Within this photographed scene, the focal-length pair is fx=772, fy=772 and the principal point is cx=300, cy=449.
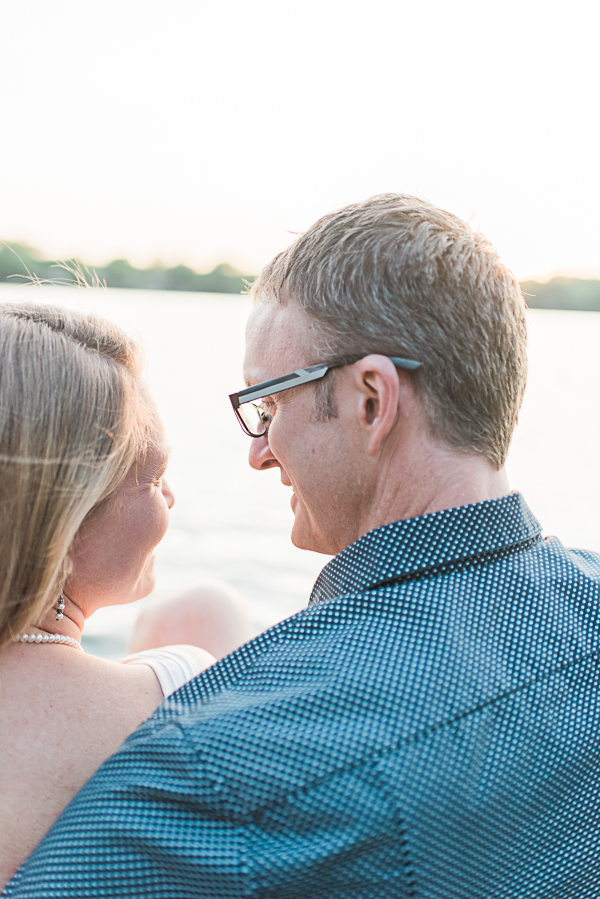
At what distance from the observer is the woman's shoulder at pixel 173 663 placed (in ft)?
4.57

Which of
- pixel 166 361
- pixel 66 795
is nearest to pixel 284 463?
pixel 66 795

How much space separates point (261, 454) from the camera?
1659 millimetres

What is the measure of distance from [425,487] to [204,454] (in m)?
7.35

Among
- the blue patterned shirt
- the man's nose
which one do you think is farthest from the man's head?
the blue patterned shirt

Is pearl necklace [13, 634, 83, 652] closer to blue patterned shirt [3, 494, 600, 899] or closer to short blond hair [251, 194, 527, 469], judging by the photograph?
blue patterned shirt [3, 494, 600, 899]

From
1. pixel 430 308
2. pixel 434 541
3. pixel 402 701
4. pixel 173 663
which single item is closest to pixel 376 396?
pixel 430 308

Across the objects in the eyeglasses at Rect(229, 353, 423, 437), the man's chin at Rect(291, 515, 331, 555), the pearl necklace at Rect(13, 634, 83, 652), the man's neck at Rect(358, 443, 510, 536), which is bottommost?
the pearl necklace at Rect(13, 634, 83, 652)

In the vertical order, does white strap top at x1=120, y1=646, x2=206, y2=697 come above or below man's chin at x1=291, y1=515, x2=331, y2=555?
below

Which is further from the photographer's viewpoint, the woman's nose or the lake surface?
the lake surface

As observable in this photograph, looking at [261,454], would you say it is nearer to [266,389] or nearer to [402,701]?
[266,389]

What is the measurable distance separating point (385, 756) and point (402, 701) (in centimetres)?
7

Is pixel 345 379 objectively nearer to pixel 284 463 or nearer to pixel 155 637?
pixel 284 463

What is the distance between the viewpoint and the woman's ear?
1277 millimetres

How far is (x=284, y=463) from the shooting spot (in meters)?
1.52
